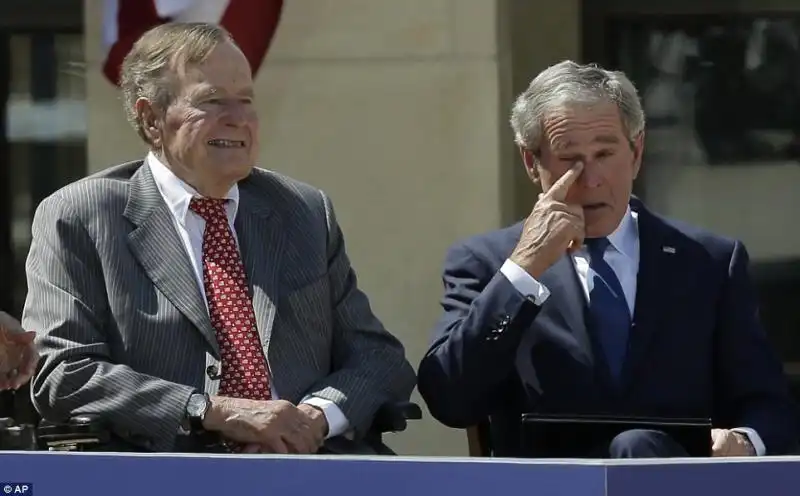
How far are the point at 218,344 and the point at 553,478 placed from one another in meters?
1.43

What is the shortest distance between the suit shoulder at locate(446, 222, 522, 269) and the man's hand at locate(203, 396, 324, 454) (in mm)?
666

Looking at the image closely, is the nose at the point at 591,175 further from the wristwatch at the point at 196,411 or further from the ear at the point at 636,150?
the wristwatch at the point at 196,411

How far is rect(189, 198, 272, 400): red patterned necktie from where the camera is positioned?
13.1 ft

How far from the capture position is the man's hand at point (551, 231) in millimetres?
4047

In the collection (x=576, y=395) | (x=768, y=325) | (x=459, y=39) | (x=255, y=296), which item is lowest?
(x=768, y=325)

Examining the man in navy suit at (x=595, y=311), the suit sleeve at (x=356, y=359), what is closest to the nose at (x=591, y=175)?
the man in navy suit at (x=595, y=311)

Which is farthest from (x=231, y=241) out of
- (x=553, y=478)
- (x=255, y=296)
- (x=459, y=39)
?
(x=459, y=39)

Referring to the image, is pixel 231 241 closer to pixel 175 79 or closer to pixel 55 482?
pixel 175 79

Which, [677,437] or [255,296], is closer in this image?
[677,437]

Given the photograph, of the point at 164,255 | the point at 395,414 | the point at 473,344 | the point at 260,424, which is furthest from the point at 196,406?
the point at 473,344

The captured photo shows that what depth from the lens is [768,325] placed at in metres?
6.54

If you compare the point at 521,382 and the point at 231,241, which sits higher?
the point at 231,241

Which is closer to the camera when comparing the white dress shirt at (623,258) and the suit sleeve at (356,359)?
the suit sleeve at (356,359)

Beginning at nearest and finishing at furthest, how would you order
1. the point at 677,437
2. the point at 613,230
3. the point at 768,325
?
the point at 677,437
the point at 613,230
the point at 768,325
